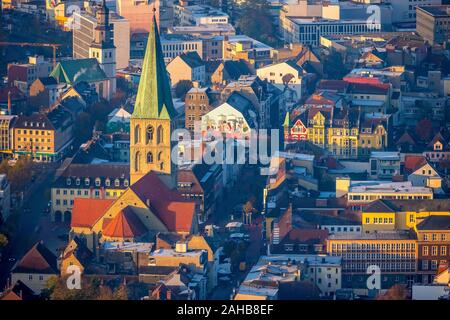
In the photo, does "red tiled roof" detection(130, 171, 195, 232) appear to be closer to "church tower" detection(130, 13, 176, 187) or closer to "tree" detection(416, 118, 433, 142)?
"church tower" detection(130, 13, 176, 187)

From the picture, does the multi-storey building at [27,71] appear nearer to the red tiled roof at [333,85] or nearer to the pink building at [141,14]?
the pink building at [141,14]

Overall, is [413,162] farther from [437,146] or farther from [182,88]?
[182,88]

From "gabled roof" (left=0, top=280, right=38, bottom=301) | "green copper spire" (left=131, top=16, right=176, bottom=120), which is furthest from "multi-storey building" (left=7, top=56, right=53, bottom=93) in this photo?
"gabled roof" (left=0, top=280, right=38, bottom=301)

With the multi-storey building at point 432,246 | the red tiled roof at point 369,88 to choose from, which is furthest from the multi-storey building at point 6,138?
the multi-storey building at point 432,246

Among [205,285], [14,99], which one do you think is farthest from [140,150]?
[14,99]

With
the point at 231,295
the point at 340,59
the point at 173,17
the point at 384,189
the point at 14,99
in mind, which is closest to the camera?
the point at 231,295

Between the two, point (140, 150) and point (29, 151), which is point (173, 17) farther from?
point (140, 150)

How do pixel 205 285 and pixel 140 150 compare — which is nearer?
pixel 205 285
